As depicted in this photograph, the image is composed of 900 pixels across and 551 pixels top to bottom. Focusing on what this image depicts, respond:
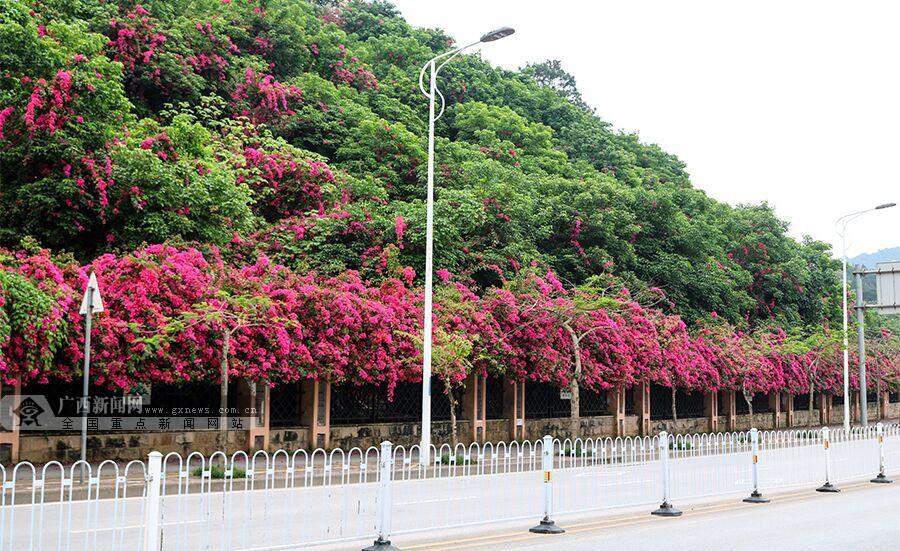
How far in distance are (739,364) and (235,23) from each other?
27.0 metres

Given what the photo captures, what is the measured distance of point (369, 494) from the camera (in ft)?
36.6

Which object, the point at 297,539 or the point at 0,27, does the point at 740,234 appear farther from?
the point at 297,539

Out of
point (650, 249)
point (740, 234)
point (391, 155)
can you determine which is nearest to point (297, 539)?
point (391, 155)

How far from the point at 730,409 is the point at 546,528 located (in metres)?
34.6

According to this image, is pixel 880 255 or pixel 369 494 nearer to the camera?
pixel 369 494

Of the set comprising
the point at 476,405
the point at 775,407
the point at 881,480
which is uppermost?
the point at 476,405

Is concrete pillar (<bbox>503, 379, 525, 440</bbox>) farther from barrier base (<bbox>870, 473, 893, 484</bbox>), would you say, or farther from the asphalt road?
the asphalt road

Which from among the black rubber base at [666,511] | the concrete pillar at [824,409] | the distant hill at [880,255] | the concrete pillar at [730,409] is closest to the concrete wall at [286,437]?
the concrete pillar at [730,409]

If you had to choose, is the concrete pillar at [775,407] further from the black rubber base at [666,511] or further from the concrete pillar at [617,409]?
the black rubber base at [666,511]

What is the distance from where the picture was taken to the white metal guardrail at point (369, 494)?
9.24 meters

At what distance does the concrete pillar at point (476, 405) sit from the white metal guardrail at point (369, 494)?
843 centimetres

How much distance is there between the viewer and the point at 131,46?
3341 centimetres

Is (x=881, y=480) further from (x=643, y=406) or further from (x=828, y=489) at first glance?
(x=643, y=406)

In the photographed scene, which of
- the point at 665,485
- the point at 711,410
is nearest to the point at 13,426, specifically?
the point at 665,485
